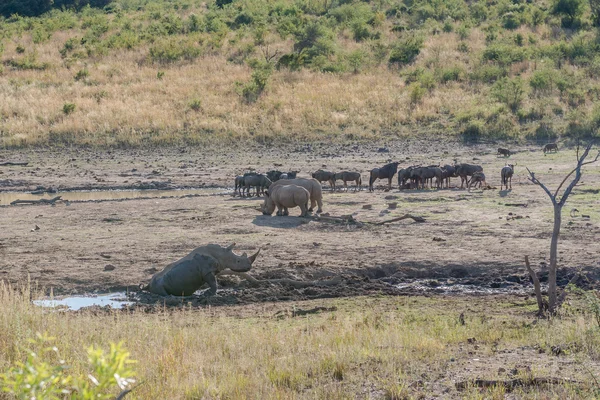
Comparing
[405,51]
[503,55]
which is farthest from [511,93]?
[405,51]

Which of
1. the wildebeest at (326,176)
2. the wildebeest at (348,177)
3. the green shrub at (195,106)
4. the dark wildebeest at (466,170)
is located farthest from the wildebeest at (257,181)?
the green shrub at (195,106)

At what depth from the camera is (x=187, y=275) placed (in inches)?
502

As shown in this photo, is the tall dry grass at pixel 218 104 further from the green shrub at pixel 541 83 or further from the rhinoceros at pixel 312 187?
the rhinoceros at pixel 312 187

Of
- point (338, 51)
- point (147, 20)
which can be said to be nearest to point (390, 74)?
point (338, 51)

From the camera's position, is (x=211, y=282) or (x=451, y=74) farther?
(x=451, y=74)

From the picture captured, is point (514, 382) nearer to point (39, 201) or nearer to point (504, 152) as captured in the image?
point (39, 201)

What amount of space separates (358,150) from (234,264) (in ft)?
69.4

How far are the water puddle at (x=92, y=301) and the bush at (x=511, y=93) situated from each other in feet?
94.9

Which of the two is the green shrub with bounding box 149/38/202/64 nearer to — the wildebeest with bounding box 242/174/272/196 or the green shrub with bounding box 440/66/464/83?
the green shrub with bounding box 440/66/464/83

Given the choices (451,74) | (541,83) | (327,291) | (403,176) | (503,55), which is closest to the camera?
(327,291)

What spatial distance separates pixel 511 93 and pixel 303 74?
10.9 metres

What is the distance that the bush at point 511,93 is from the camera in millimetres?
39062

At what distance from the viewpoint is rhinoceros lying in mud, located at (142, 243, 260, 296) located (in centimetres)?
1270

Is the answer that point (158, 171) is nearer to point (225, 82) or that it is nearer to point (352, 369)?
point (225, 82)
